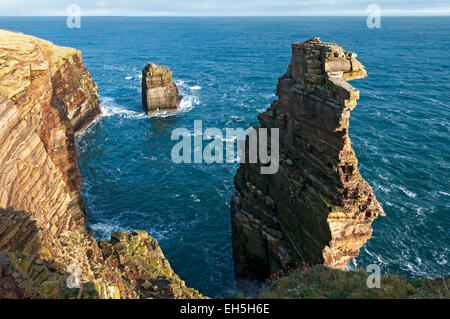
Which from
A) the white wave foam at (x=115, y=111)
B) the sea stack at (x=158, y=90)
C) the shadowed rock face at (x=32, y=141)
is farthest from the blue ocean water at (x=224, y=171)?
the shadowed rock face at (x=32, y=141)

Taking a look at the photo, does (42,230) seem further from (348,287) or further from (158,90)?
(158,90)

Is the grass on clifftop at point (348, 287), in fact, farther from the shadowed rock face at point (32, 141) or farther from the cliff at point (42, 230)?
the shadowed rock face at point (32, 141)

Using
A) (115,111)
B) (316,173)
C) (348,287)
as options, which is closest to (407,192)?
(316,173)

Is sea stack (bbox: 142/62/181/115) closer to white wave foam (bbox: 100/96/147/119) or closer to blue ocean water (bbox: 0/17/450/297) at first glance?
white wave foam (bbox: 100/96/147/119)

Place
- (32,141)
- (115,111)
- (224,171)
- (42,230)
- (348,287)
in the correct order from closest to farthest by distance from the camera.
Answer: (348,287) < (42,230) < (32,141) < (224,171) < (115,111)

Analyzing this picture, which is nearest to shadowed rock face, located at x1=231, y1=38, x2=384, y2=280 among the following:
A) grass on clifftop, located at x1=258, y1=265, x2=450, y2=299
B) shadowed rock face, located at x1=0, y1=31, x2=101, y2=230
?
grass on clifftop, located at x1=258, y1=265, x2=450, y2=299

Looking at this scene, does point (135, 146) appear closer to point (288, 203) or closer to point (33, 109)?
point (33, 109)
